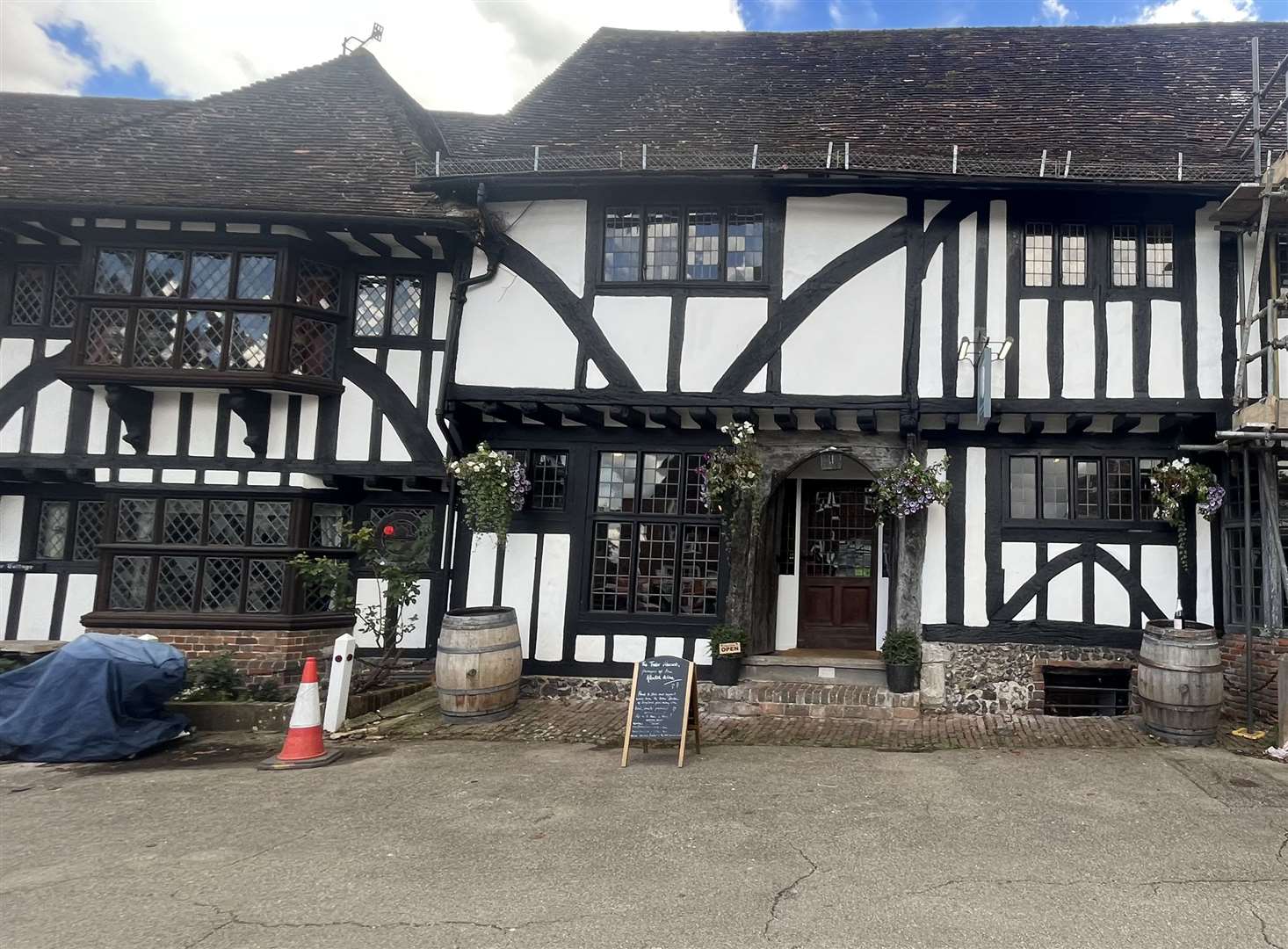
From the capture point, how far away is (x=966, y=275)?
7.49 metres

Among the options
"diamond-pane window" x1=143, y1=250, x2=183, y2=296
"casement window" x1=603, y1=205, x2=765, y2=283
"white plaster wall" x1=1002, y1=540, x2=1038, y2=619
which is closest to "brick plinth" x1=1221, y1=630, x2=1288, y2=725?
"white plaster wall" x1=1002, y1=540, x2=1038, y2=619

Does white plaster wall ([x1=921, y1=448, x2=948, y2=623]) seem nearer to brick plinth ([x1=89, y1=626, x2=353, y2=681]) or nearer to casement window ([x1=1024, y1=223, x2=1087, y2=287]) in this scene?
casement window ([x1=1024, y1=223, x2=1087, y2=287])

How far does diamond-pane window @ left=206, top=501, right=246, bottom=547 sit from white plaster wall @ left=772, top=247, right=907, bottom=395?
624 centimetres

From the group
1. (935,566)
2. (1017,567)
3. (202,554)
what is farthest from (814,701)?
(202,554)

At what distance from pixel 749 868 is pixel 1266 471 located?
6.29m

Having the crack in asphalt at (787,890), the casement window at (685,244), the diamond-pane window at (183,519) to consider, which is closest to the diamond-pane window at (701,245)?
the casement window at (685,244)

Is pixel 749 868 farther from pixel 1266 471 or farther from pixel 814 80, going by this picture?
pixel 814 80

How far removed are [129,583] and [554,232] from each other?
6.15 m

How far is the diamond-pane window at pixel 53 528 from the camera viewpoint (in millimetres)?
8445

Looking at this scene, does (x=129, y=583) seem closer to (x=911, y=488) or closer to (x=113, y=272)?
(x=113, y=272)

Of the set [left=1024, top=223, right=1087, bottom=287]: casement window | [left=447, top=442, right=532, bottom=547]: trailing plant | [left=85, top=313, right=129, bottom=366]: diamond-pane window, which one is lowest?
[left=447, top=442, right=532, bottom=547]: trailing plant

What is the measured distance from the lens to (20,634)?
825 cm

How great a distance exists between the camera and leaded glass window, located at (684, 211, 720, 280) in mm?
7820

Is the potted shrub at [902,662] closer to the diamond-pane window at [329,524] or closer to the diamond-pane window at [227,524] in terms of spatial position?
the diamond-pane window at [329,524]
